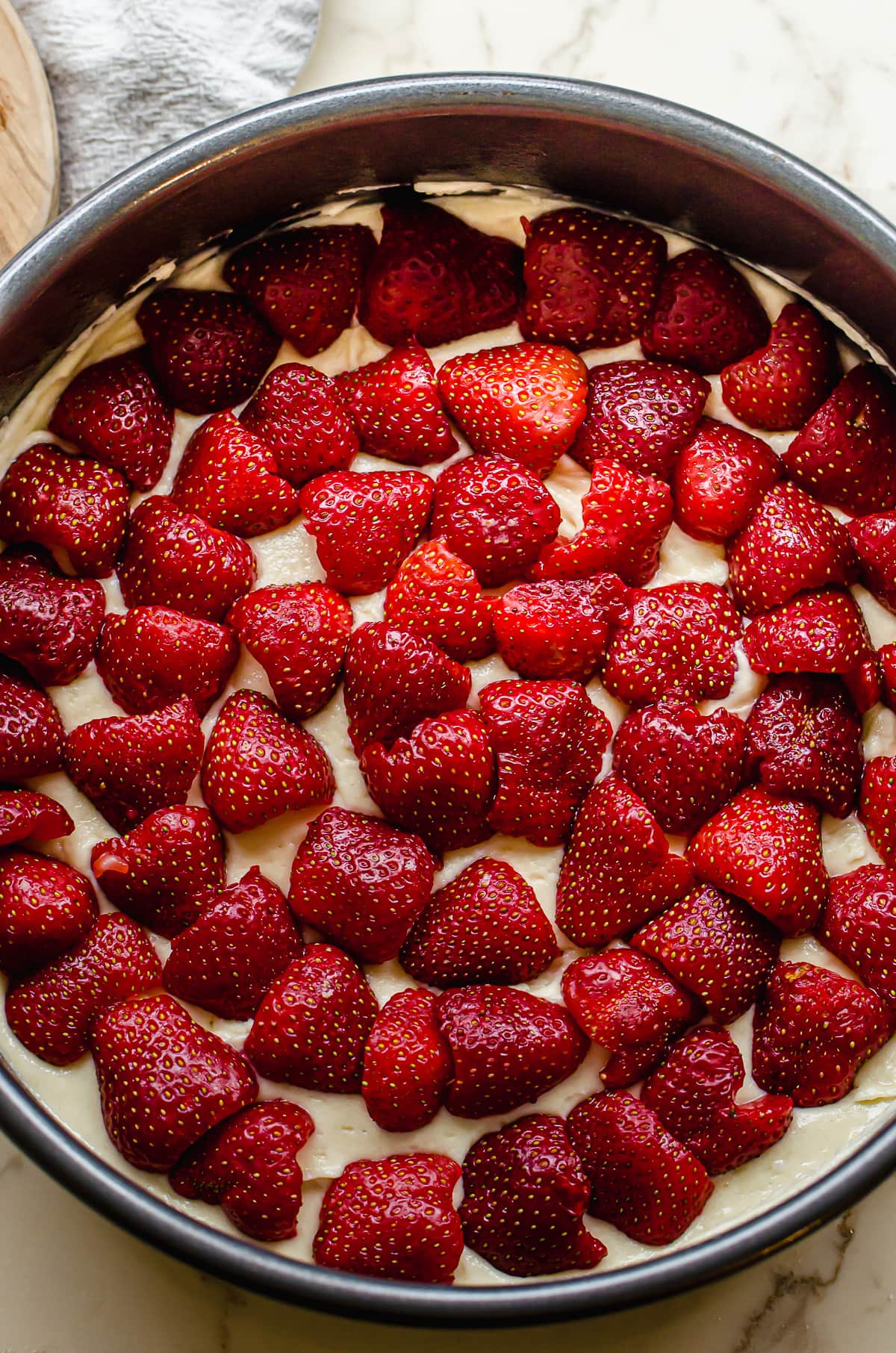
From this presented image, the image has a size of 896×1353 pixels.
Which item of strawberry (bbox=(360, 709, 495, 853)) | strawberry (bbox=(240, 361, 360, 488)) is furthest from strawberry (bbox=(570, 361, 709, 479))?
strawberry (bbox=(360, 709, 495, 853))

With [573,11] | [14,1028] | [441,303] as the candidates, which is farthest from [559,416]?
[14,1028]

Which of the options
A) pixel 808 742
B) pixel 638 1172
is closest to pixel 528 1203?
pixel 638 1172

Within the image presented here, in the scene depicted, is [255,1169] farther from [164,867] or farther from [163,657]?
[163,657]

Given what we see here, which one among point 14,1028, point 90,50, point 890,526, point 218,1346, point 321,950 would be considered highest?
point 890,526

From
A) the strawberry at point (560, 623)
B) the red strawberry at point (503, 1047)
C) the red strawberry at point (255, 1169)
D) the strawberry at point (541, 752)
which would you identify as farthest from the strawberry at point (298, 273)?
the red strawberry at point (255, 1169)

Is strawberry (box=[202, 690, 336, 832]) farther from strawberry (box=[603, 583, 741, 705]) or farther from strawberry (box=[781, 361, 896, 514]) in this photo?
strawberry (box=[781, 361, 896, 514])

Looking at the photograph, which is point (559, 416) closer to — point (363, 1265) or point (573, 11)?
point (573, 11)
